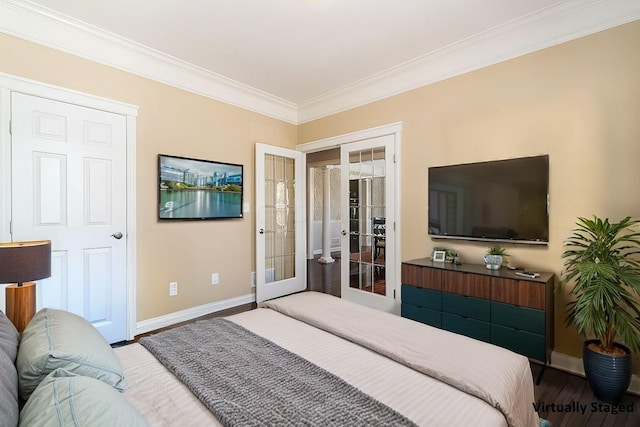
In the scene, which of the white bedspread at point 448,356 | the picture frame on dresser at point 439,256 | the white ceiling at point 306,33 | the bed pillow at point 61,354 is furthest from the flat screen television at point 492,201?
the bed pillow at point 61,354

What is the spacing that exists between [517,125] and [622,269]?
132 cm

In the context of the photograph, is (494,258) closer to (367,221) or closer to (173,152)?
(367,221)

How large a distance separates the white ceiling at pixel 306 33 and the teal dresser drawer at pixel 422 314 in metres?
2.26

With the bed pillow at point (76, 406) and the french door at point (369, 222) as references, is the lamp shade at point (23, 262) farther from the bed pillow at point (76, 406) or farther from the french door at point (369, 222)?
the french door at point (369, 222)

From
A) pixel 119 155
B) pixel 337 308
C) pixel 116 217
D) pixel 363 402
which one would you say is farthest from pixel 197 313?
pixel 363 402

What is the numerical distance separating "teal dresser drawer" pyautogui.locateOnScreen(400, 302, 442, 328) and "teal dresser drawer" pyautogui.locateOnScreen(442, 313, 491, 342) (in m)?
0.06

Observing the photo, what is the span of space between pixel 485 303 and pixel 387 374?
60.8 inches

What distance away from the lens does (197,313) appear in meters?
3.45

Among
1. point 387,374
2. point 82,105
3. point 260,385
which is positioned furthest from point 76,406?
point 82,105

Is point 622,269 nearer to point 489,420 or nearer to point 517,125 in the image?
point 517,125

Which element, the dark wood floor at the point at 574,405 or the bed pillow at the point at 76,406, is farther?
the dark wood floor at the point at 574,405

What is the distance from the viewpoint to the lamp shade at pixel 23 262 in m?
1.58

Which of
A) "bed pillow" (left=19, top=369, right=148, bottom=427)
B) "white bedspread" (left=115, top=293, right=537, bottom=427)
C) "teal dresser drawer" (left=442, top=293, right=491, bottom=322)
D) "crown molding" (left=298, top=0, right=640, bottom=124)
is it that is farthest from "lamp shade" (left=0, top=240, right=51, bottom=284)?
"crown molding" (left=298, top=0, right=640, bottom=124)

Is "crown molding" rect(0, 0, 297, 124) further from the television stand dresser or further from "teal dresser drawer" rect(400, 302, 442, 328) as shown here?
"teal dresser drawer" rect(400, 302, 442, 328)
